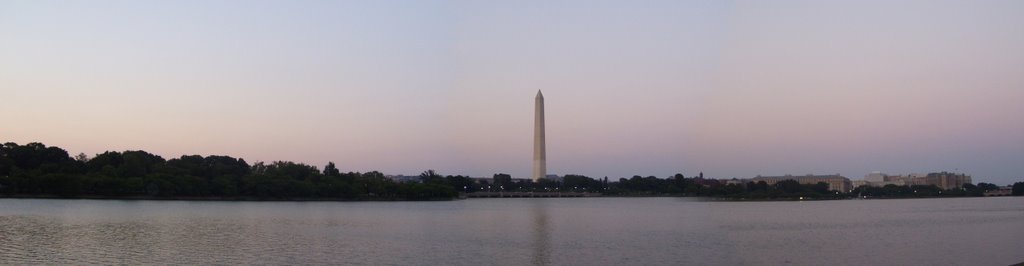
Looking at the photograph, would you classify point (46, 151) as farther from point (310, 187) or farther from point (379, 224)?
point (379, 224)

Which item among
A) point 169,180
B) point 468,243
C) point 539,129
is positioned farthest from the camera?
point 539,129

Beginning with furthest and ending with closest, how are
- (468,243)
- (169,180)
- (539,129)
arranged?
(539,129) < (169,180) < (468,243)

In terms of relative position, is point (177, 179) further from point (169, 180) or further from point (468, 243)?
point (468, 243)

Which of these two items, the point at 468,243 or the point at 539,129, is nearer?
the point at 468,243

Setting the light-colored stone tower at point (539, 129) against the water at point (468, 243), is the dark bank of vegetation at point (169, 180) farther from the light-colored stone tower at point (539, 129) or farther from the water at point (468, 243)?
the water at point (468, 243)

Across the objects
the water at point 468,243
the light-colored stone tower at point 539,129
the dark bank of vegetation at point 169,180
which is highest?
the light-colored stone tower at point 539,129

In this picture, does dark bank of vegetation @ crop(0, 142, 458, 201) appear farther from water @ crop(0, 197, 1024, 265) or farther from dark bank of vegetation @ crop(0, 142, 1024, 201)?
water @ crop(0, 197, 1024, 265)

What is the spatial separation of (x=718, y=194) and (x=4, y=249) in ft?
475

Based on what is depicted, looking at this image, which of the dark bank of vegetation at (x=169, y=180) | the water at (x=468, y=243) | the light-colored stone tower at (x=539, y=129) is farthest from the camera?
the light-colored stone tower at (x=539, y=129)

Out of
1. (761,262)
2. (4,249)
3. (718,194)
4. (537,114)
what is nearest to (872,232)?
(761,262)

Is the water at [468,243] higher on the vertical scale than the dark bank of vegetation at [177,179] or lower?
lower

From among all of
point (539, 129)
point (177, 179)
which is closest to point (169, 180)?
point (177, 179)

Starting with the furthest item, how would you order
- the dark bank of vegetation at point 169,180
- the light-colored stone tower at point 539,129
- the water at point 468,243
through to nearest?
the light-colored stone tower at point 539,129, the dark bank of vegetation at point 169,180, the water at point 468,243

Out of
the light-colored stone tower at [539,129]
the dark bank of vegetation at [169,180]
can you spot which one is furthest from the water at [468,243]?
the light-colored stone tower at [539,129]
